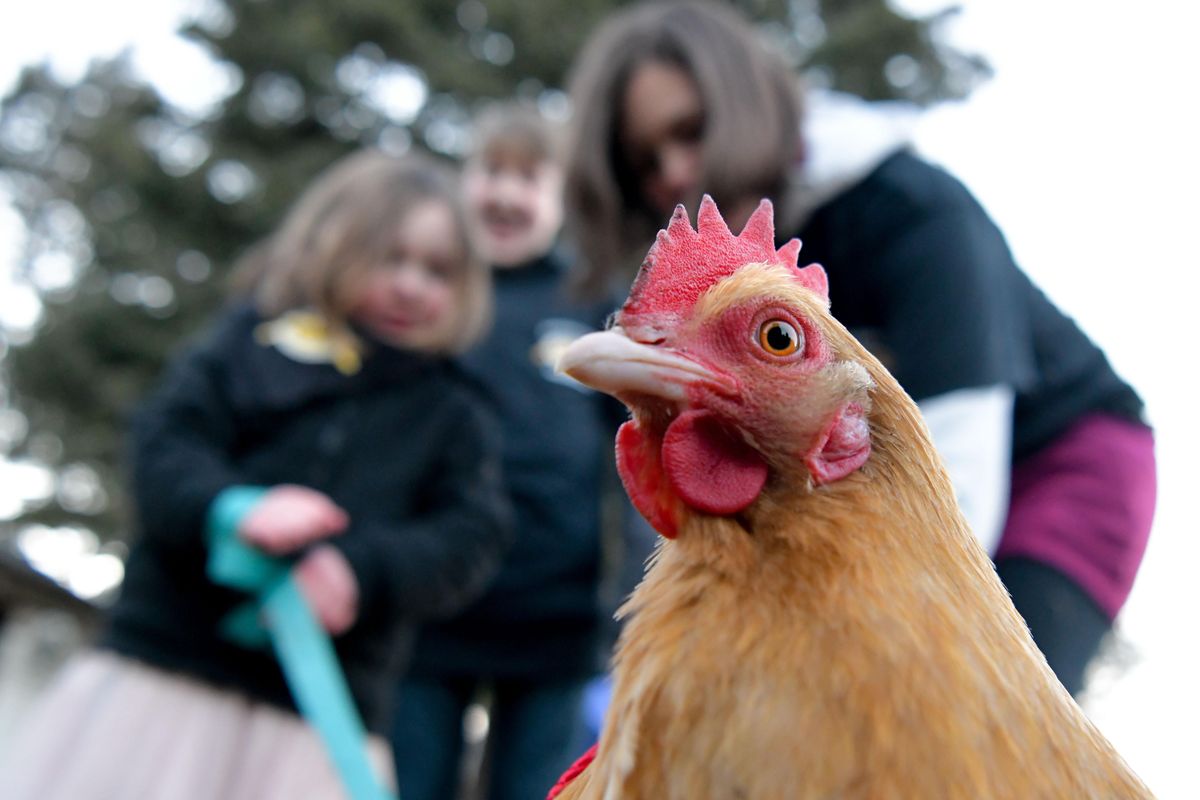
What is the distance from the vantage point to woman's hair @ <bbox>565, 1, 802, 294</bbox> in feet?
7.59

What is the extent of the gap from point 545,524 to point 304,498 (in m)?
1.18

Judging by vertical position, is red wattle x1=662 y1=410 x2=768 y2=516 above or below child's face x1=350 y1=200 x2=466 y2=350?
above

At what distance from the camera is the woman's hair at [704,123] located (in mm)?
2314

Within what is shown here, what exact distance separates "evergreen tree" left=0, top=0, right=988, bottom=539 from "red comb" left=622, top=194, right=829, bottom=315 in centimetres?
1332

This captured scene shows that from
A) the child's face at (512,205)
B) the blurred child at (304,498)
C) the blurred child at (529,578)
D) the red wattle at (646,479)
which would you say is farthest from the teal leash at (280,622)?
the child's face at (512,205)

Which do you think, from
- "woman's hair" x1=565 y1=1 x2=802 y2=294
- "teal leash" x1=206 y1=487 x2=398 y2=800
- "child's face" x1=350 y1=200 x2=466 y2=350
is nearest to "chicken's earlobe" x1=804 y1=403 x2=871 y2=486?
"woman's hair" x1=565 y1=1 x2=802 y2=294

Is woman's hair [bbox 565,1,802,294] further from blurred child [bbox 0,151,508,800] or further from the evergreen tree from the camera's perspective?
the evergreen tree

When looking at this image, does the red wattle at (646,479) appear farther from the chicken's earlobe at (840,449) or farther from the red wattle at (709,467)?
the chicken's earlobe at (840,449)

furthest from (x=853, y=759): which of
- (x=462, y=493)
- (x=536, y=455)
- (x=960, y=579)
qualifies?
(x=536, y=455)

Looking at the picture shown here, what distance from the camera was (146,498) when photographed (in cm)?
271

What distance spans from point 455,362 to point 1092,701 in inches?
499

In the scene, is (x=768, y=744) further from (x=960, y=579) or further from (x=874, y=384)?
(x=874, y=384)

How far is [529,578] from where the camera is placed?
11.3 ft

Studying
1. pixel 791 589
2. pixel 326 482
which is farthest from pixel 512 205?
pixel 791 589
